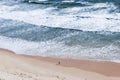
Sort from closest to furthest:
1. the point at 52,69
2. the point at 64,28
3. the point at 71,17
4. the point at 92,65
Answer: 1. the point at 52,69
2. the point at 92,65
3. the point at 64,28
4. the point at 71,17

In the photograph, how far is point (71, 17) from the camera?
21703 millimetres

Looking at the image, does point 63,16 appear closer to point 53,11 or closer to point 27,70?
point 53,11

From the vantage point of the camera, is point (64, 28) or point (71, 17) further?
point (71, 17)

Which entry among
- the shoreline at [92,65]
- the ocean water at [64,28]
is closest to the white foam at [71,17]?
the ocean water at [64,28]

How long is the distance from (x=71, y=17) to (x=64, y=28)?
2.62 meters

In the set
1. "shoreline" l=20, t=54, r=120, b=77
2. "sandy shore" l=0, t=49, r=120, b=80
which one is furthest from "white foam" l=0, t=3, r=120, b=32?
"sandy shore" l=0, t=49, r=120, b=80

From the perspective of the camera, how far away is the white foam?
64.0 feet

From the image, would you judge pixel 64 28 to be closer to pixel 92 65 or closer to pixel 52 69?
pixel 92 65

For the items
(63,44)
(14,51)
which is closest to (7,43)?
(14,51)

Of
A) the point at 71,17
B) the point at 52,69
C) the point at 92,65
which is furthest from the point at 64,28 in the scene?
the point at 52,69

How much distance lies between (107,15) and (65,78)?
1031 cm

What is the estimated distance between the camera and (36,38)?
17844 millimetres

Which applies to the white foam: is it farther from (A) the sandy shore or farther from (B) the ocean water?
(A) the sandy shore

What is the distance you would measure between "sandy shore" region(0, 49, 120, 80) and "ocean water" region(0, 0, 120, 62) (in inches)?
25.8
